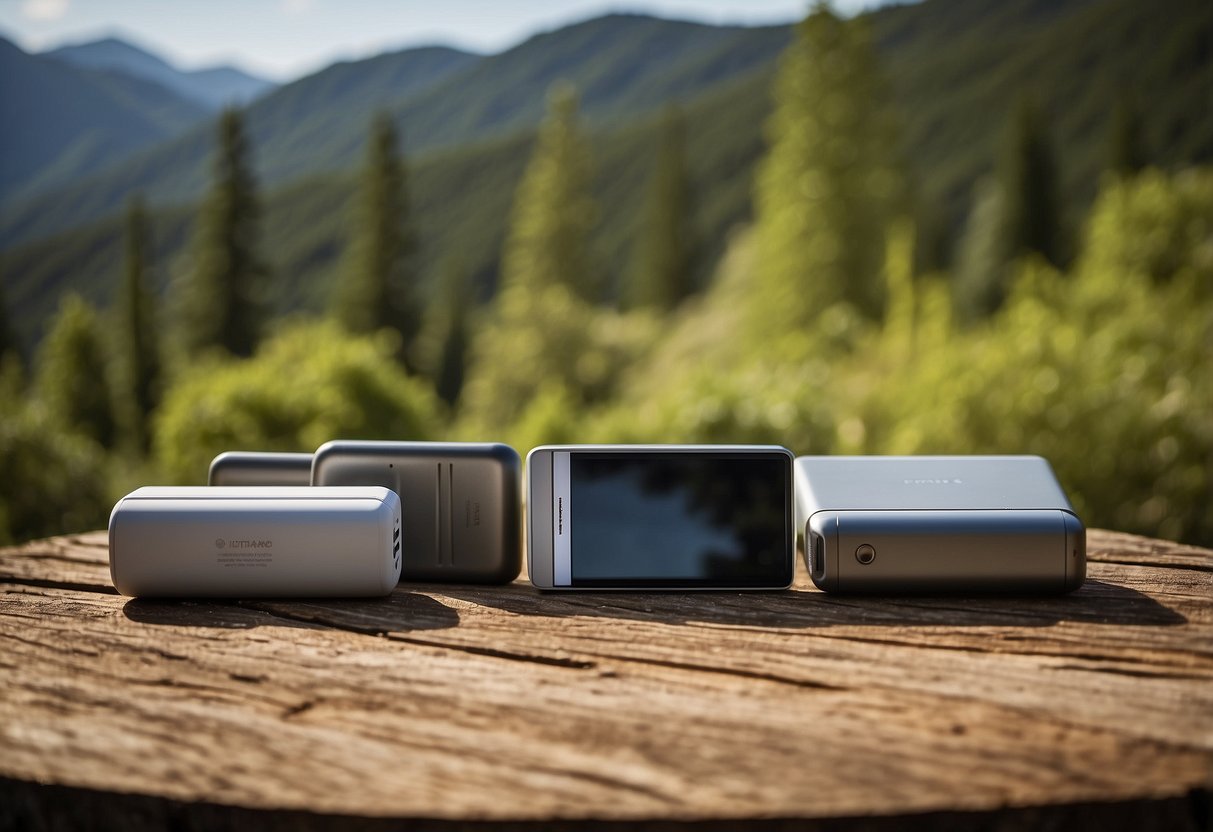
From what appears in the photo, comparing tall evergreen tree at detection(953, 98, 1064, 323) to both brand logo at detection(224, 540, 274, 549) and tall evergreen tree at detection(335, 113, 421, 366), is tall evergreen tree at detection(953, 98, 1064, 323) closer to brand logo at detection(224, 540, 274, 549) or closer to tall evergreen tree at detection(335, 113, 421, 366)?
tall evergreen tree at detection(335, 113, 421, 366)

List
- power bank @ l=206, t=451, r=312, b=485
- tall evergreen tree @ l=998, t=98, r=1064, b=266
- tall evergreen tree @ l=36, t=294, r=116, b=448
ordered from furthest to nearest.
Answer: tall evergreen tree @ l=998, t=98, r=1064, b=266
tall evergreen tree @ l=36, t=294, r=116, b=448
power bank @ l=206, t=451, r=312, b=485

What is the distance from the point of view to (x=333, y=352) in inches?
483

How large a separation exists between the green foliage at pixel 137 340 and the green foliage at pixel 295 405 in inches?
709

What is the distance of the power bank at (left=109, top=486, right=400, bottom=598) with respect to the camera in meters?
1.69

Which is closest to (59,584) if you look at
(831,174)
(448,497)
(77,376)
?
(448,497)

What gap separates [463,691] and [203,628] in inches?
21.4

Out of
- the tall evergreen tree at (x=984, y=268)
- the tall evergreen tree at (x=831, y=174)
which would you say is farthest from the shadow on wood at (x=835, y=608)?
the tall evergreen tree at (x=984, y=268)

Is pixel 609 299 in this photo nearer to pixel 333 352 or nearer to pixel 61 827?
pixel 333 352

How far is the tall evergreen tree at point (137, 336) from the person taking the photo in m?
29.8

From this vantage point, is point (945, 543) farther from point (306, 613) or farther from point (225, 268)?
point (225, 268)

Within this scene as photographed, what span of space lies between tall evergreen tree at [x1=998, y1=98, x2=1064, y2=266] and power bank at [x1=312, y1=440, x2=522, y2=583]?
31418 mm

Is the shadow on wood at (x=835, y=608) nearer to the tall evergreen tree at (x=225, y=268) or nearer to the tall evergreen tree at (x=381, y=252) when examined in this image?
the tall evergreen tree at (x=225, y=268)

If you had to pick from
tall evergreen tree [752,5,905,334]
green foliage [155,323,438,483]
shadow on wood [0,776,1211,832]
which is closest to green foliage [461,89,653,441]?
tall evergreen tree [752,5,905,334]

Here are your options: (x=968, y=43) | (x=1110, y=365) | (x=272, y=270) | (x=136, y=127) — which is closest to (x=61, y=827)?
(x=1110, y=365)
